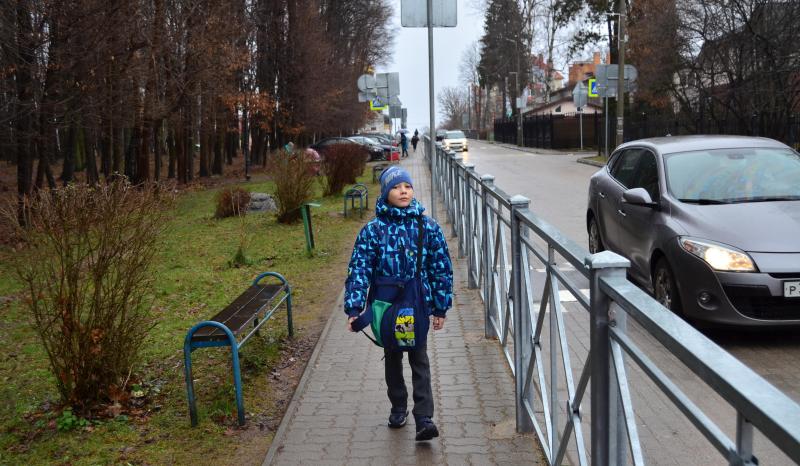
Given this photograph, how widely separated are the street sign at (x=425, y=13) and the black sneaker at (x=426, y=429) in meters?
8.32

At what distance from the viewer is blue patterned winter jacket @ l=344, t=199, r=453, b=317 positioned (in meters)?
4.29

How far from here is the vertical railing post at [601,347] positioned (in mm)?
2449

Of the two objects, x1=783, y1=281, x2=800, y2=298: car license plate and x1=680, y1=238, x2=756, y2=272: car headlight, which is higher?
x1=680, y1=238, x2=756, y2=272: car headlight

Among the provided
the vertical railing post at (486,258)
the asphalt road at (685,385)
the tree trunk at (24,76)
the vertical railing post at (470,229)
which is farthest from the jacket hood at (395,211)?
the tree trunk at (24,76)

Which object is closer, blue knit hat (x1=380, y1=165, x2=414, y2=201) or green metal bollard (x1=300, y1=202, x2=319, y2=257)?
blue knit hat (x1=380, y1=165, x2=414, y2=201)

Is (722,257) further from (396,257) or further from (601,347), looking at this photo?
(601,347)

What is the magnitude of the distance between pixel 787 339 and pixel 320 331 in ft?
12.5

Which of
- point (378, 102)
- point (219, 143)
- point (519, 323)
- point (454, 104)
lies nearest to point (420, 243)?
point (519, 323)

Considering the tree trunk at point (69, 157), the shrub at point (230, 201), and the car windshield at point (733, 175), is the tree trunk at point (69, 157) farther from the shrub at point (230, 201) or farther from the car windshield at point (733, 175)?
the car windshield at point (733, 175)

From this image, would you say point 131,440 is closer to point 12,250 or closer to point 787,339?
point 12,250

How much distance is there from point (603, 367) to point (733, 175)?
5594 mm

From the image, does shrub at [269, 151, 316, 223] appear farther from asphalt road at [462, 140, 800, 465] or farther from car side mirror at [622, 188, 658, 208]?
asphalt road at [462, 140, 800, 465]

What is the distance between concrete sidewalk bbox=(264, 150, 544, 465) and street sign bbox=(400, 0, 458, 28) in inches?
238

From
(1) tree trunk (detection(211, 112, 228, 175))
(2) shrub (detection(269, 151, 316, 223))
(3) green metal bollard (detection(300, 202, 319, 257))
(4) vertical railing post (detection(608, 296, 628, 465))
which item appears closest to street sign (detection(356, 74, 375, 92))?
(2) shrub (detection(269, 151, 316, 223))
